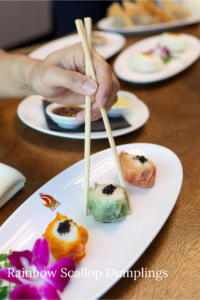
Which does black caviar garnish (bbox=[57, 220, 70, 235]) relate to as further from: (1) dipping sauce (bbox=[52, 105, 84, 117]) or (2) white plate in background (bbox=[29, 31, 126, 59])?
(2) white plate in background (bbox=[29, 31, 126, 59])

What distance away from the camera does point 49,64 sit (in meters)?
1.07

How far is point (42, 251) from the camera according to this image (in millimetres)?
688

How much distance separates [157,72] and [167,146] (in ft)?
3.17

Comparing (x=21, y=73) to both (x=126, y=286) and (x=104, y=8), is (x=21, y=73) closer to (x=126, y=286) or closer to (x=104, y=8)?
(x=126, y=286)

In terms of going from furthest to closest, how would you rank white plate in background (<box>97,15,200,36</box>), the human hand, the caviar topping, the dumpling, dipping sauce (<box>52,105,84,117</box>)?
white plate in background (<box>97,15,200,36</box>)
dipping sauce (<box>52,105,84,117</box>)
the dumpling
the human hand
the caviar topping

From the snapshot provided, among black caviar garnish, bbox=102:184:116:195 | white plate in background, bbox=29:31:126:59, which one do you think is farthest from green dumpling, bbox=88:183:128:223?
white plate in background, bbox=29:31:126:59

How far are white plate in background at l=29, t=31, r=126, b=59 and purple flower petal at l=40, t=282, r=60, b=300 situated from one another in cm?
188

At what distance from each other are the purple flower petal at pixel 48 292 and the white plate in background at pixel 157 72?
1.49 m

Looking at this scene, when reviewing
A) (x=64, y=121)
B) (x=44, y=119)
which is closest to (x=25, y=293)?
(x=64, y=121)

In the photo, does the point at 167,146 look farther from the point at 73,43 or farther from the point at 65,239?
the point at 73,43

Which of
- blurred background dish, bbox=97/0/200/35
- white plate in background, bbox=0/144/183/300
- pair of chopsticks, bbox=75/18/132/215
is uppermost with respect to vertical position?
pair of chopsticks, bbox=75/18/132/215

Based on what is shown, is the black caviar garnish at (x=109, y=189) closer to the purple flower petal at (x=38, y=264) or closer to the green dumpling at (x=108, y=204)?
the green dumpling at (x=108, y=204)

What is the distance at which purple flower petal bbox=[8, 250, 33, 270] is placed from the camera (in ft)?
2.15

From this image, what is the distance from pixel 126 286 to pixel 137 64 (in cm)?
168
